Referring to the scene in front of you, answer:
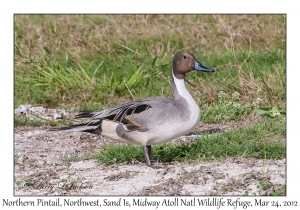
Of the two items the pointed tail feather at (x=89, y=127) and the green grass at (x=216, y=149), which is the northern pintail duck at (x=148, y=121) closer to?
the pointed tail feather at (x=89, y=127)

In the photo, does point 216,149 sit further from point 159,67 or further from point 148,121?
point 159,67

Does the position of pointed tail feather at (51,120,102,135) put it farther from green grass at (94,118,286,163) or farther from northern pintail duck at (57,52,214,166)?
green grass at (94,118,286,163)

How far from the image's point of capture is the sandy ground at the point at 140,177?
5.13 m

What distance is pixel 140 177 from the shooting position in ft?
18.0

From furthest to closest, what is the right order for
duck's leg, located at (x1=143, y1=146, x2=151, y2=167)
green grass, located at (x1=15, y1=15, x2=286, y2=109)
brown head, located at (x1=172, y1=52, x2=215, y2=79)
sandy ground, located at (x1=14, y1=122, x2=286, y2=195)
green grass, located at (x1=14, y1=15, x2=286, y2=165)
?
1. green grass, located at (x1=15, y1=15, x2=286, y2=109)
2. green grass, located at (x1=14, y1=15, x2=286, y2=165)
3. brown head, located at (x1=172, y1=52, x2=215, y2=79)
4. duck's leg, located at (x1=143, y1=146, x2=151, y2=167)
5. sandy ground, located at (x1=14, y1=122, x2=286, y2=195)

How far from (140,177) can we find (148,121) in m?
0.46

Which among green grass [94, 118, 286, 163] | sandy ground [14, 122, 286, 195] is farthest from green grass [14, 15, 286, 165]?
sandy ground [14, 122, 286, 195]

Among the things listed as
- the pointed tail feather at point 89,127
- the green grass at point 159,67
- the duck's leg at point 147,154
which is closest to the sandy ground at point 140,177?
the duck's leg at point 147,154

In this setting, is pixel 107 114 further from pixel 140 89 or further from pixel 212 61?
pixel 212 61

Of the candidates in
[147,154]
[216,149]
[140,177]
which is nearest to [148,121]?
[147,154]

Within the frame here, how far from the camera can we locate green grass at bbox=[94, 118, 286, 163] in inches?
228

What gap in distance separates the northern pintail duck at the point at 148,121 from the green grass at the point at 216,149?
0.24 m

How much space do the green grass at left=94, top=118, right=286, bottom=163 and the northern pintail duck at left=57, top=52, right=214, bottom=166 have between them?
0.24 m
